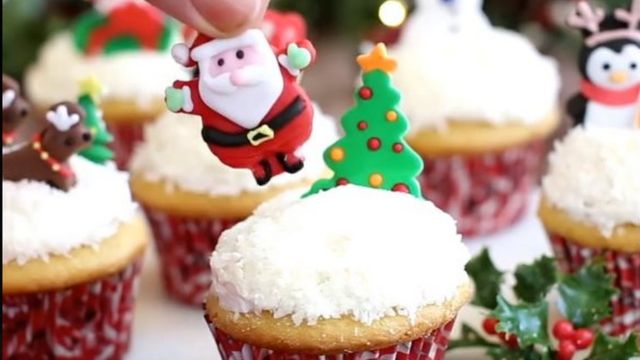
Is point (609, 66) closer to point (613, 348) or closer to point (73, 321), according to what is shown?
point (613, 348)

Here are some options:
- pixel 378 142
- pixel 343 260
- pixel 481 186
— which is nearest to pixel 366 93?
pixel 378 142

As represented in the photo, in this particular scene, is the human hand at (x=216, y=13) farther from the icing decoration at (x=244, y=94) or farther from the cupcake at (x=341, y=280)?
the cupcake at (x=341, y=280)

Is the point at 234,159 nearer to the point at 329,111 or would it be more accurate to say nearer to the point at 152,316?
the point at 152,316

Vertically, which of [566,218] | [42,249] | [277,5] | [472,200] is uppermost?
[566,218]

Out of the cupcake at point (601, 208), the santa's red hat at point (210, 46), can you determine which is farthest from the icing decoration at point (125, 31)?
the santa's red hat at point (210, 46)

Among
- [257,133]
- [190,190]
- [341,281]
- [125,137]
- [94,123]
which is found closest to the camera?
[341,281]

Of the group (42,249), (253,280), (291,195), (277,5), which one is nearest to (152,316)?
(42,249)
